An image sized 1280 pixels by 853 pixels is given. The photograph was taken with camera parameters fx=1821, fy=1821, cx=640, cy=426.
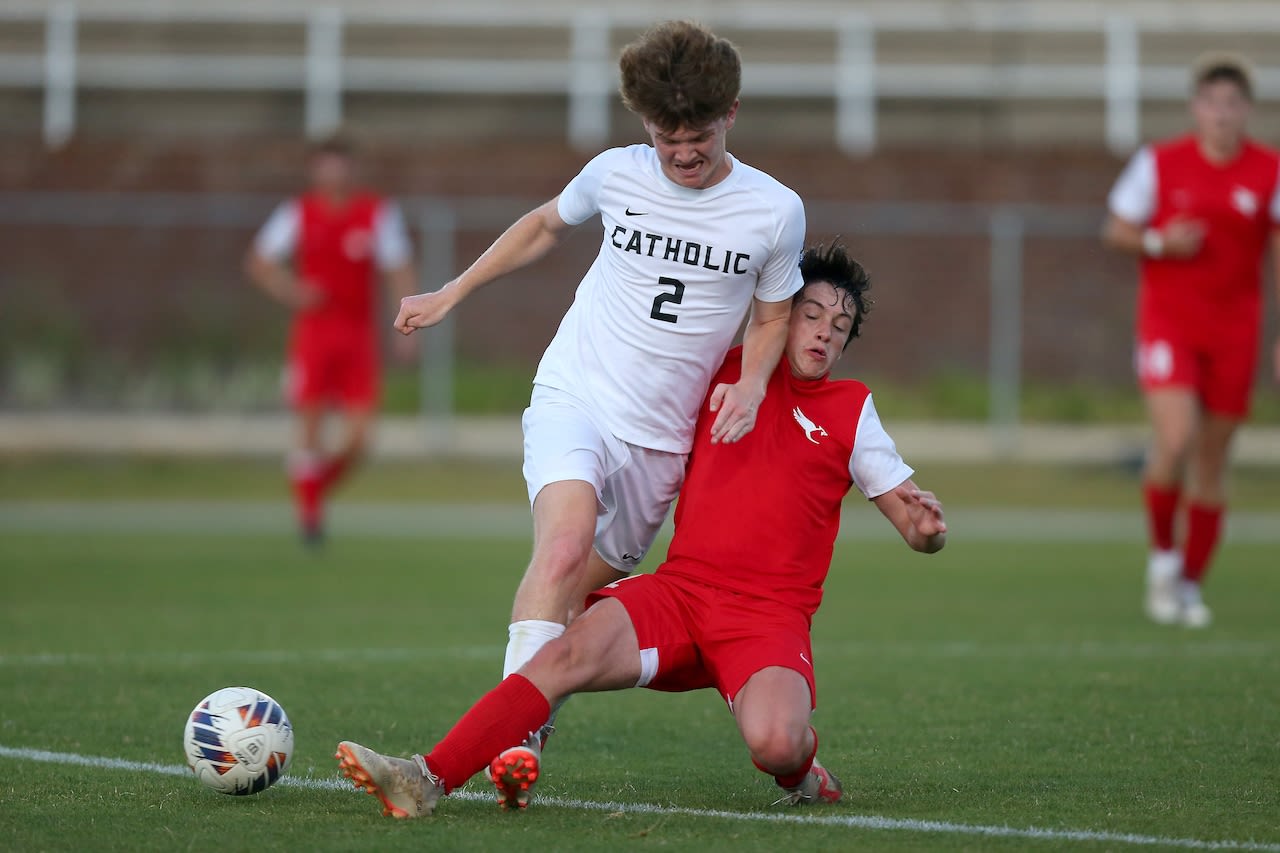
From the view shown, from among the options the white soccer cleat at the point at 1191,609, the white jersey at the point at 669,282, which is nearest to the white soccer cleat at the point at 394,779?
the white jersey at the point at 669,282

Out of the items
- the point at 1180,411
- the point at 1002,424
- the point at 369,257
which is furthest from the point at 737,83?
the point at 1002,424

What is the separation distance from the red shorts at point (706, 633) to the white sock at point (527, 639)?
0.26m

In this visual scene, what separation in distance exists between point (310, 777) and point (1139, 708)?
121 inches

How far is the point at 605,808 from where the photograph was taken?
4.86m

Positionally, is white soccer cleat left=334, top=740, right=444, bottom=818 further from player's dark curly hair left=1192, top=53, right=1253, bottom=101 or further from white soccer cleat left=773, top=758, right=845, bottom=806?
player's dark curly hair left=1192, top=53, right=1253, bottom=101

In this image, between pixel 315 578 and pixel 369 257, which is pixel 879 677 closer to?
pixel 315 578

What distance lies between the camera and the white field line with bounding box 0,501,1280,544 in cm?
1484

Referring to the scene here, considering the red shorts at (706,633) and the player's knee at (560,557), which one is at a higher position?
the player's knee at (560,557)

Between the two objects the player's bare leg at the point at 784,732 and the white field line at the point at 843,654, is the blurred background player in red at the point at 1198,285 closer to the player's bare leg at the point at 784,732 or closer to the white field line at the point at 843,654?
the white field line at the point at 843,654

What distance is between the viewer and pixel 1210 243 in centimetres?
956

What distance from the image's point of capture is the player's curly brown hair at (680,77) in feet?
16.3

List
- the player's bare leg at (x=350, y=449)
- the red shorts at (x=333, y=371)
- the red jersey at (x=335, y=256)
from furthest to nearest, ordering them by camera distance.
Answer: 1. the red jersey at (x=335, y=256)
2. the red shorts at (x=333, y=371)
3. the player's bare leg at (x=350, y=449)

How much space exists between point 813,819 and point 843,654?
12.0ft

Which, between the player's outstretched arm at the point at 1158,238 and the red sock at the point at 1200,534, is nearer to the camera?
the player's outstretched arm at the point at 1158,238
